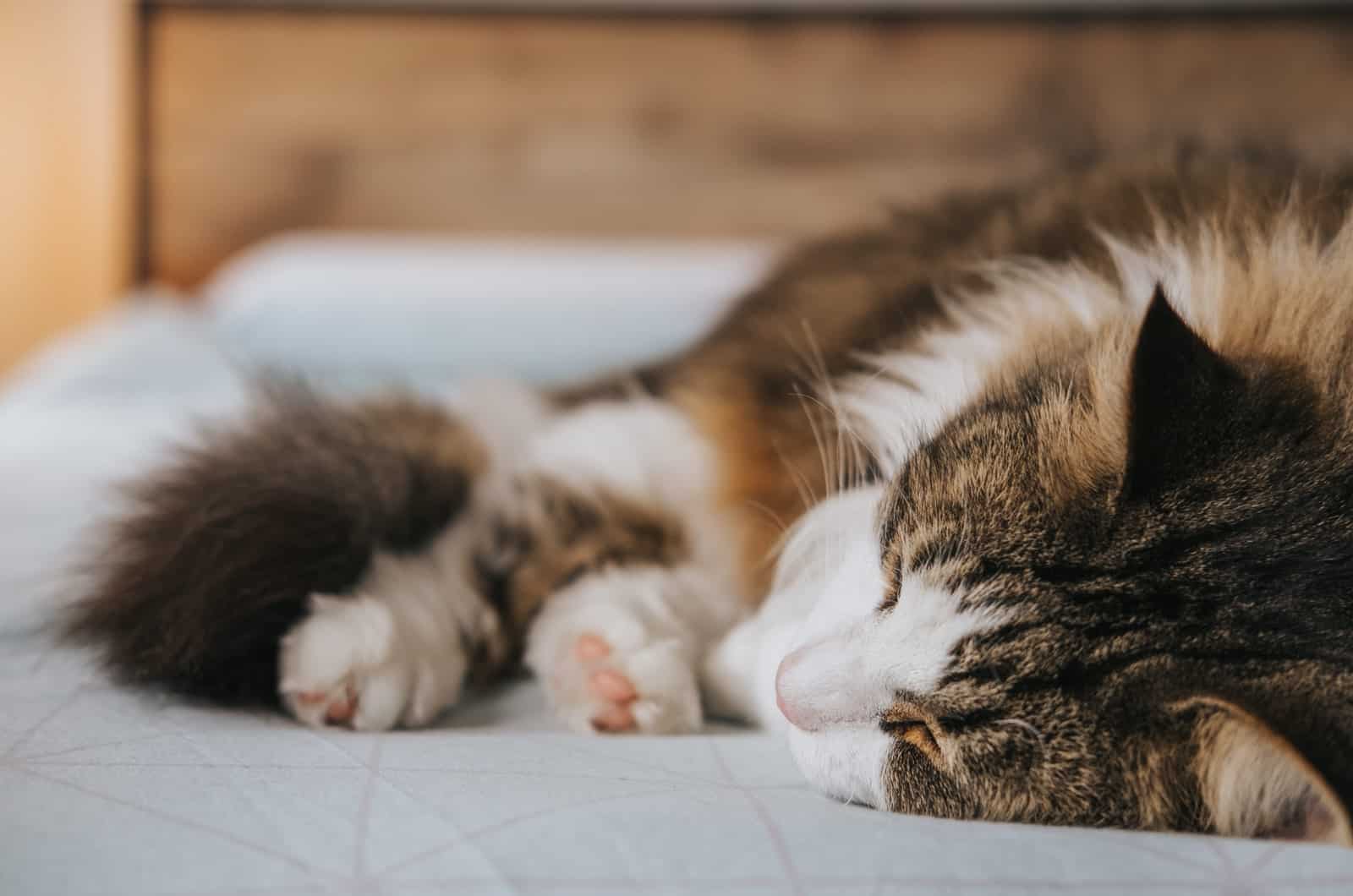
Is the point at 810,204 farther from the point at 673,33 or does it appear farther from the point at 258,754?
the point at 258,754

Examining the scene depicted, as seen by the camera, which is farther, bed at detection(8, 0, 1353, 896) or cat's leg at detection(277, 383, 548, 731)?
bed at detection(8, 0, 1353, 896)

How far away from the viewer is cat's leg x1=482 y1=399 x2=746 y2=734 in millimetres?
956

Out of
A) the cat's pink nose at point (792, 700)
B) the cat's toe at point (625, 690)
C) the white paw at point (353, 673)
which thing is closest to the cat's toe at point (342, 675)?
the white paw at point (353, 673)

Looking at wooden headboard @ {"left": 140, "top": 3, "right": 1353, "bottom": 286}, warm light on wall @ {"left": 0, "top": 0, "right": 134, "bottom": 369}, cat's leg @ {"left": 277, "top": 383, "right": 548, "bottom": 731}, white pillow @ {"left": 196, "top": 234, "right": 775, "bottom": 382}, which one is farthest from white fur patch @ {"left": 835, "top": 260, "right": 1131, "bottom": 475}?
warm light on wall @ {"left": 0, "top": 0, "right": 134, "bottom": 369}

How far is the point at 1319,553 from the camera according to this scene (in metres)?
0.68

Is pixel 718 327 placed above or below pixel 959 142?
below

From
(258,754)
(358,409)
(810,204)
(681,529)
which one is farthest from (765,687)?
(810,204)

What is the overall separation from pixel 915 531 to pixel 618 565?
44 cm

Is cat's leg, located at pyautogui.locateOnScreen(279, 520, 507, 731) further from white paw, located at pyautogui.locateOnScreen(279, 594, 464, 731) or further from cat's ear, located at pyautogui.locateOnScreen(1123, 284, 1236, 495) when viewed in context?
cat's ear, located at pyautogui.locateOnScreen(1123, 284, 1236, 495)

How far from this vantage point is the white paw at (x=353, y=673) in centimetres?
90

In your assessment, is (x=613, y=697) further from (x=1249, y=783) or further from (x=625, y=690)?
(x=1249, y=783)

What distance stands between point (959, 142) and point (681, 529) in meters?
Answer: 1.73

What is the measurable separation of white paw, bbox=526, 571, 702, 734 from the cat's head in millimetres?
187

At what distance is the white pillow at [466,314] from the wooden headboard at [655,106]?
0.40m
